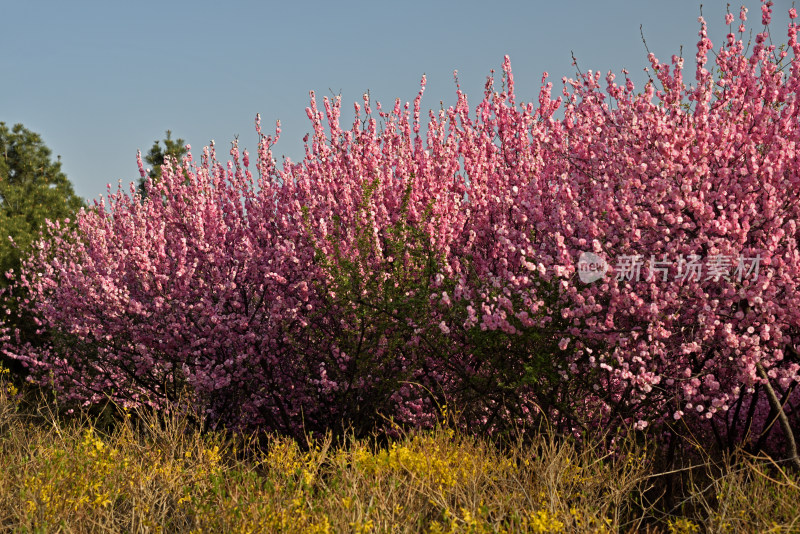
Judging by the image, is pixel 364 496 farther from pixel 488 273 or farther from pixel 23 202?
pixel 23 202

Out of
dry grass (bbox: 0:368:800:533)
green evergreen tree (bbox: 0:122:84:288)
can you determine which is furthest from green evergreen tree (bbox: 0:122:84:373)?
dry grass (bbox: 0:368:800:533)

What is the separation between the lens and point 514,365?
657cm

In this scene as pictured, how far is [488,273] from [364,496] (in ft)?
9.12

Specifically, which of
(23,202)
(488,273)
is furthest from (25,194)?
(488,273)

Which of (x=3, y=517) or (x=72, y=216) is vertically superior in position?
(x=72, y=216)

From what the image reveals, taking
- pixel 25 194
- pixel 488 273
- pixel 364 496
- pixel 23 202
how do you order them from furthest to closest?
pixel 25 194, pixel 23 202, pixel 488 273, pixel 364 496

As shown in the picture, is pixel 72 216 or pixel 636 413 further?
pixel 72 216

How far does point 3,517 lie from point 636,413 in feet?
17.3

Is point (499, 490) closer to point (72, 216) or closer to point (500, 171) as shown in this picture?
point (500, 171)

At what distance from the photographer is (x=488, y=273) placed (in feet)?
22.9

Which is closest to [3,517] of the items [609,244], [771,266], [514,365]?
[514,365]

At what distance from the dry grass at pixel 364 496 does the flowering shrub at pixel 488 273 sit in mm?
934

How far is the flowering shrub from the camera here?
18.4ft

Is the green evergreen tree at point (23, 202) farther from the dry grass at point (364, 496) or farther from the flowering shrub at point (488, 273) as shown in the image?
the dry grass at point (364, 496)
